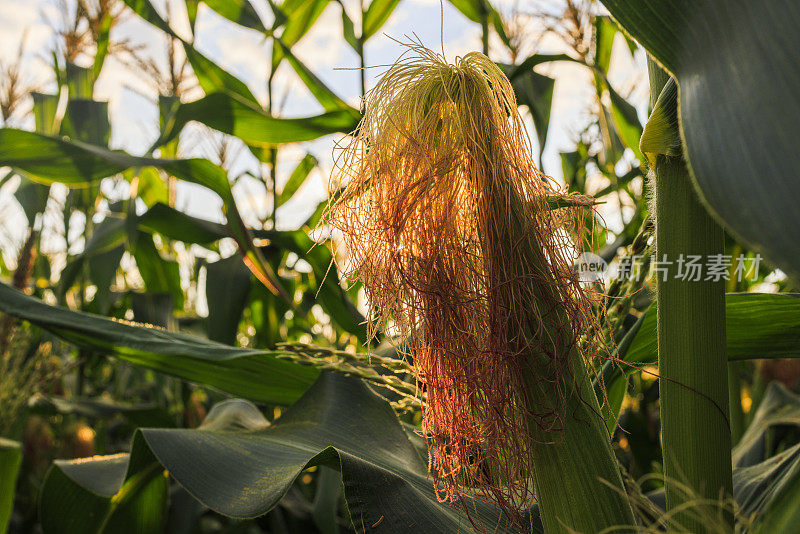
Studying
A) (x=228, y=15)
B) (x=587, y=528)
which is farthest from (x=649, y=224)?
(x=228, y=15)

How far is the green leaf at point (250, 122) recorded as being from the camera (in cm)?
90

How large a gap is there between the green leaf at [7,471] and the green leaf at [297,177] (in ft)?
2.92

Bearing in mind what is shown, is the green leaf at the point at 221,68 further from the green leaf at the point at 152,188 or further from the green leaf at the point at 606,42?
the green leaf at the point at 606,42

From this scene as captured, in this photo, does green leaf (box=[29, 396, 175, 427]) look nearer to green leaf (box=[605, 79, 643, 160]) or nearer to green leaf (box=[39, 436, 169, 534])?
green leaf (box=[39, 436, 169, 534])

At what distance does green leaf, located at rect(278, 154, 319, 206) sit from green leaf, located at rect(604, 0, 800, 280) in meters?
1.40

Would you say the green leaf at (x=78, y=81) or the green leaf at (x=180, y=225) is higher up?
the green leaf at (x=78, y=81)

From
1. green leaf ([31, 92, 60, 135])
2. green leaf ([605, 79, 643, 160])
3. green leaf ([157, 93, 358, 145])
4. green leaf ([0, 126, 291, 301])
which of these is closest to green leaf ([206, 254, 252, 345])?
green leaf ([0, 126, 291, 301])

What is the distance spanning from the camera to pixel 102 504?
878 mm

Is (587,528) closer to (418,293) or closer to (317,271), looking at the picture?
(418,293)

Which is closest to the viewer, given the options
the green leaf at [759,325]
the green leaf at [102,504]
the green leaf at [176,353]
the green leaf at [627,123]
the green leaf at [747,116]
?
the green leaf at [747,116]

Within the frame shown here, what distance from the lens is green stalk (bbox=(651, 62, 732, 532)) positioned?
0.35 meters

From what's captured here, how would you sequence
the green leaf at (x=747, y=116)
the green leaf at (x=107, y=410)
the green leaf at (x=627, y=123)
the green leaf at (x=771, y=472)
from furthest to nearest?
the green leaf at (x=107, y=410) < the green leaf at (x=627, y=123) < the green leaf at (x=771, y=472) < the green leaf at (x=747, y=116)

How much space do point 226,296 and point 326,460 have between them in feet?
2.50

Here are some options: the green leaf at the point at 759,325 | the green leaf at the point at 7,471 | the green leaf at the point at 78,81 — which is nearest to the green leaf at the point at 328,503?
the green leaf at the point at 7,471
